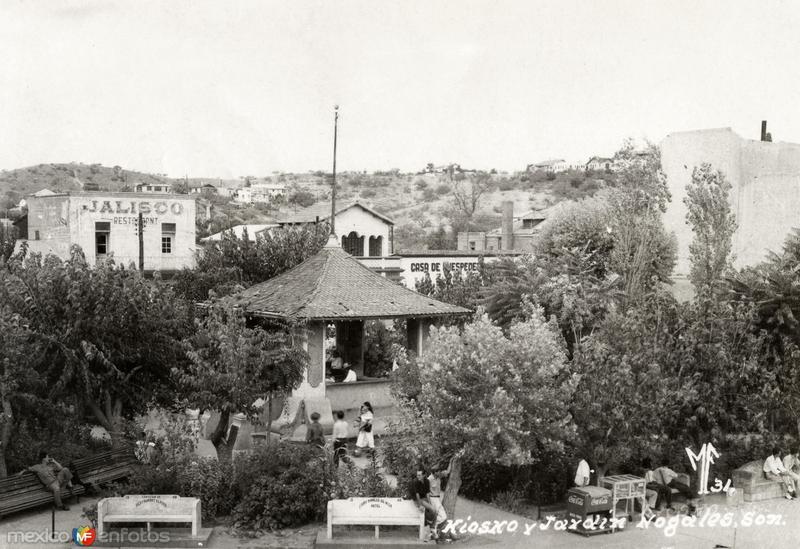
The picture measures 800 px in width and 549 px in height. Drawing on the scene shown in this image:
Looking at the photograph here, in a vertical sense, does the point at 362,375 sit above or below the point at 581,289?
below

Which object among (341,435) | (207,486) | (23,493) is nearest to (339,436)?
(341,435)

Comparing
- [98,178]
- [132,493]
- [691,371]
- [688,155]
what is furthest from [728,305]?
[98,178]

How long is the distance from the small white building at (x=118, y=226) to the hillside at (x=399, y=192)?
21411 mm

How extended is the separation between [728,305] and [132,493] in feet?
40.4

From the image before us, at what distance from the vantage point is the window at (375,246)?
4947cm

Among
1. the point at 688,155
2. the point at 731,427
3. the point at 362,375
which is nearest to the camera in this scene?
the point at 731,427

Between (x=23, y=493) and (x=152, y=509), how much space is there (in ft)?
9.04

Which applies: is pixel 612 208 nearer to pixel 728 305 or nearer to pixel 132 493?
pixel 728 305

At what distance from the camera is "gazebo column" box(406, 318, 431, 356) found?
22.9 m

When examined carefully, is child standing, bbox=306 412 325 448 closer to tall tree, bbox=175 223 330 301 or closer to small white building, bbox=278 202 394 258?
tall tree, bbox=175 223 330 301

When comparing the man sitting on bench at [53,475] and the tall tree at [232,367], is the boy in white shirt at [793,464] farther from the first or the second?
the man sitting on bench at [53,475]

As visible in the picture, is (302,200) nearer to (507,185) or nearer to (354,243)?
(507,185)

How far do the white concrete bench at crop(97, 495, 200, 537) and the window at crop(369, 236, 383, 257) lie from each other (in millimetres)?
36028

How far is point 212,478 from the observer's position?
15.1m
